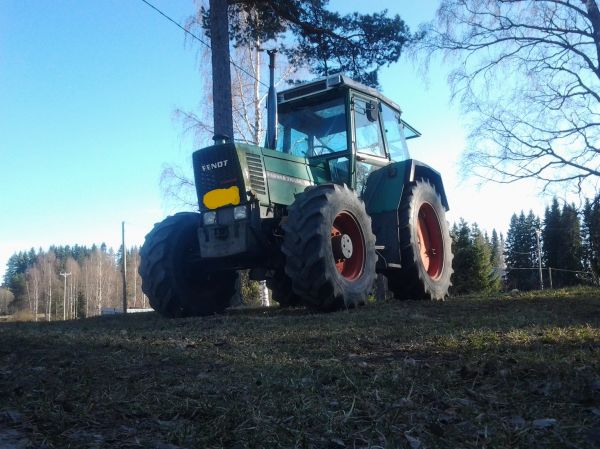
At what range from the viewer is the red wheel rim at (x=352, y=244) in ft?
21.6

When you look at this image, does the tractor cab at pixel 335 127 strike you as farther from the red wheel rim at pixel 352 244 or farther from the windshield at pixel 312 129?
the red wheel rim at pixel 352 244

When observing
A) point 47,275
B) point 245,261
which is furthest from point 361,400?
point 47,275

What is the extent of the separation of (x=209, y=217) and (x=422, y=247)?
3.80m

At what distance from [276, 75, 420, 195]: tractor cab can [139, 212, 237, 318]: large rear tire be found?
1.84m

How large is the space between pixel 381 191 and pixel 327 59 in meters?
6.16

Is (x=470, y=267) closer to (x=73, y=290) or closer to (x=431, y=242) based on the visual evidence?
(x=431, y=242)

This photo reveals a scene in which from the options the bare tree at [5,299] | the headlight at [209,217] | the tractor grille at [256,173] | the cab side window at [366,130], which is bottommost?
the bare tree at [5,299]

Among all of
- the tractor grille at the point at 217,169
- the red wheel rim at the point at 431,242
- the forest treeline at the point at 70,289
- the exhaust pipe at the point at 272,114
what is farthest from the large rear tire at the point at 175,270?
the forest treeline at the point at 70,289

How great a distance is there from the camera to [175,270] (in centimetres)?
665

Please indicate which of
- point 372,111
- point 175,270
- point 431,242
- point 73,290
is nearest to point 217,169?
point 175,270

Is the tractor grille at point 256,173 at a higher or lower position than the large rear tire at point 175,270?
higher

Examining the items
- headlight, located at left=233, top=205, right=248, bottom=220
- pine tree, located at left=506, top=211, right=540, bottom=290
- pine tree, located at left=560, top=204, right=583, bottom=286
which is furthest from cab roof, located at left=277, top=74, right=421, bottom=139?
pine tree, located at left=506, top=211, right=540, bottom=290

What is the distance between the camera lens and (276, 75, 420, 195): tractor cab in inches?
288

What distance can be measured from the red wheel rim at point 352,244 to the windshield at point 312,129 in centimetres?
128
